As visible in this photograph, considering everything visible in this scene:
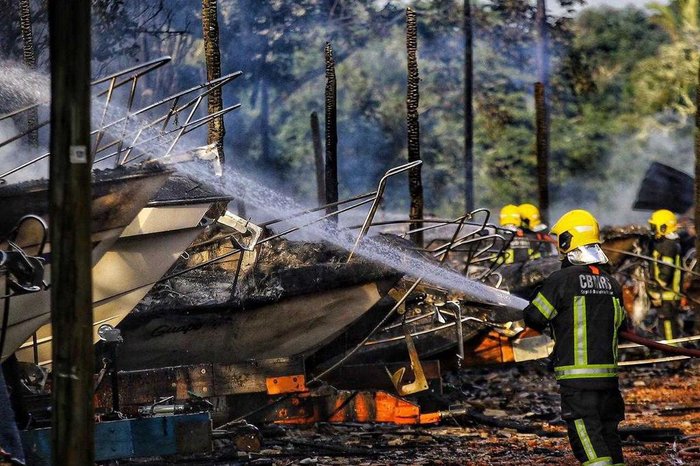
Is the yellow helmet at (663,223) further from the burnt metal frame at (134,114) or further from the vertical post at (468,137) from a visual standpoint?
the burnt metal frame at (134,114)

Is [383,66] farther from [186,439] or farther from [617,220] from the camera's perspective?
[186,439]

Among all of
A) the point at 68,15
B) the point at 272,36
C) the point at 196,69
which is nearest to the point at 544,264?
the point at 68,15

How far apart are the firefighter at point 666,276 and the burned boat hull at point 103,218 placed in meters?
9.91

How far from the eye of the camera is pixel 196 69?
2617cm

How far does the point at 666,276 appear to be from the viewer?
675 inches

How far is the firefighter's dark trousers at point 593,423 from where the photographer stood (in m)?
7.54

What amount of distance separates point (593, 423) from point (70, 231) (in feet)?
11.5

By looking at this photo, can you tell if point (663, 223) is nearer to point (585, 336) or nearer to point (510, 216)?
point (510, 216)

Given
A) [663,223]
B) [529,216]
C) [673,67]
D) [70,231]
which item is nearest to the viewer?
[70,231]

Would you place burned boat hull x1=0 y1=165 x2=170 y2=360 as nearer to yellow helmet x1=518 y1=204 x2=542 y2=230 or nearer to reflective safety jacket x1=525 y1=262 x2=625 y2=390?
reflective safety jacket x1=525 y1=262 x2=625 y2=390

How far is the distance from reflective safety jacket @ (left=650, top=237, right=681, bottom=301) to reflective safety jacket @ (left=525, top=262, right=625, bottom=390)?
30.8 feet

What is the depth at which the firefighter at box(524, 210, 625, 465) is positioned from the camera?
7.56 metres

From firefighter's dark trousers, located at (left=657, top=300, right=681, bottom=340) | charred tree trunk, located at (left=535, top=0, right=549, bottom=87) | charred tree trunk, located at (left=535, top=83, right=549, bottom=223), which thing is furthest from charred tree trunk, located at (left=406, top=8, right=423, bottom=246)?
charred tree trunk, located at (left=535, top=0, right=549, bottom=87)

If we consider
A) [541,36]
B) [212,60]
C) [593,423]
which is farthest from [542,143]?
[593,423]
